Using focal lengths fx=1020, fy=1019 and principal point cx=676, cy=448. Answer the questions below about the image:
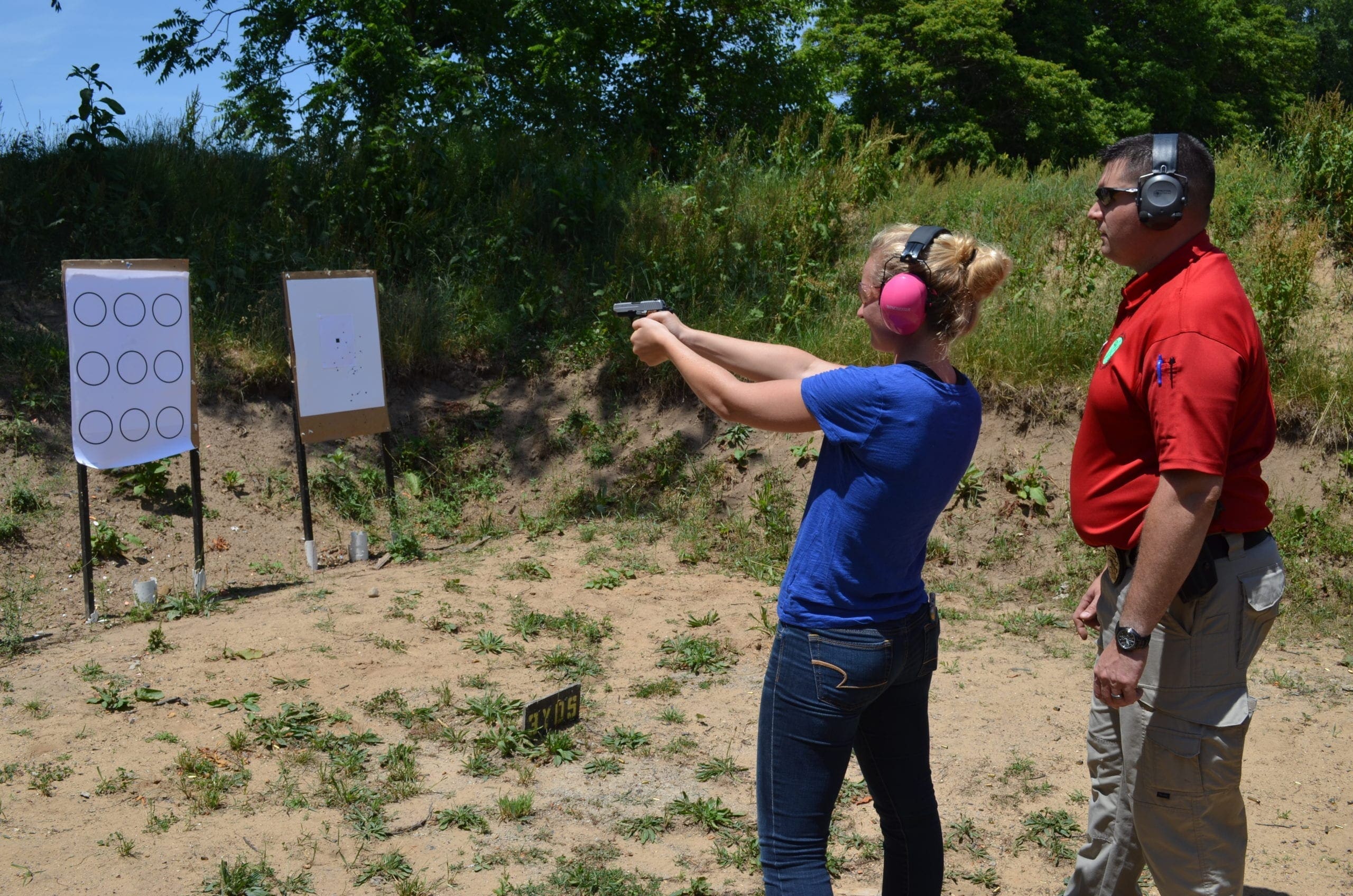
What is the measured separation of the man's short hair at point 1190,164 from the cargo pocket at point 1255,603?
0.90m

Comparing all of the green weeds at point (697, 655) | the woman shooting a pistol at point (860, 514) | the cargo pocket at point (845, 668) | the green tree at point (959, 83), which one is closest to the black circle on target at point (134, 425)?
the green weeds at point (697, 655)

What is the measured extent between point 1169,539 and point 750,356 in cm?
107

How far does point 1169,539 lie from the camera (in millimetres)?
2252

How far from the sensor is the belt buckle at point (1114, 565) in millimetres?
2592

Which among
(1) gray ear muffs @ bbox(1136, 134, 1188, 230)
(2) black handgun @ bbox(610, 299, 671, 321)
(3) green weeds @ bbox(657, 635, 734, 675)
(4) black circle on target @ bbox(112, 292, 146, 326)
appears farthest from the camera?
(4) black circle on target @ bbox(112, 292, 146, 326)

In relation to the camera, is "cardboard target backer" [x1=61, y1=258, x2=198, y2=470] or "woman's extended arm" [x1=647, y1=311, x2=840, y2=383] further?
"cardboard target backer" [x1=61, y1=258, x2=198, y2=470]

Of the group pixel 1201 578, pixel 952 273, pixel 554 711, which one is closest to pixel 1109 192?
pixel 952 273

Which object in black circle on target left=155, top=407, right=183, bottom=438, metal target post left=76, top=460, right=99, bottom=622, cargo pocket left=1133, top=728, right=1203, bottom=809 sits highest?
black circle on target left=155, top=407, right=183, bottom=438

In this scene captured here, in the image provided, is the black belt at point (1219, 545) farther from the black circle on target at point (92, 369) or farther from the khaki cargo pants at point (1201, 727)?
the black circle on target at point (92, 369)

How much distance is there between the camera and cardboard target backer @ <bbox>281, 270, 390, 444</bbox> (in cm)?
715

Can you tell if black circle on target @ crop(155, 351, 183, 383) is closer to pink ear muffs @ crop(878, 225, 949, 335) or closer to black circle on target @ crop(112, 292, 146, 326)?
black circle on target @ crop(112, 292, 146, 326)

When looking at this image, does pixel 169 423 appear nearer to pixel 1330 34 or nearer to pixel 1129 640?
pixel 1129 640

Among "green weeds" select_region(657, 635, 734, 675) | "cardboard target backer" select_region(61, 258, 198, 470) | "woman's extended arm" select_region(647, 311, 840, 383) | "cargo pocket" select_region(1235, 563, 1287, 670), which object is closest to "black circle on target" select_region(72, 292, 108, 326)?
"cardboard target backer" select_region(61, 258, 198, 470)

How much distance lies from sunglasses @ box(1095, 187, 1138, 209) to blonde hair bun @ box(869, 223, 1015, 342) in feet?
1.43
